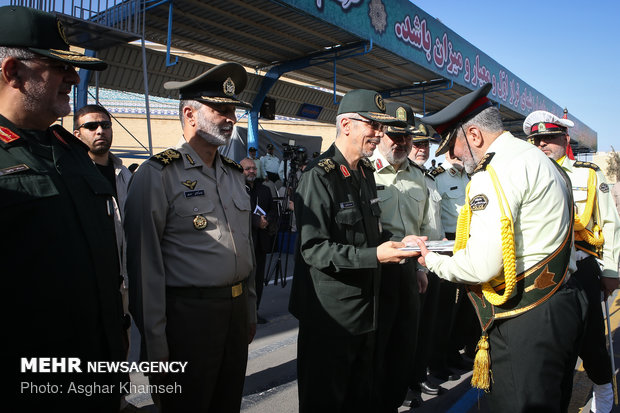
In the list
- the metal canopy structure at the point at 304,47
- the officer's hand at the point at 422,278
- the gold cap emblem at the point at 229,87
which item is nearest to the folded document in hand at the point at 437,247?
the officer's hand at the point at 422,278

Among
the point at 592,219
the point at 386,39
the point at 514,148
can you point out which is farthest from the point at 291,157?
the point at 514,148

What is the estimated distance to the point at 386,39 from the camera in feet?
33.0

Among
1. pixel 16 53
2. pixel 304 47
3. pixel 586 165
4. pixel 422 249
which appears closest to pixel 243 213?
pixel 422 249

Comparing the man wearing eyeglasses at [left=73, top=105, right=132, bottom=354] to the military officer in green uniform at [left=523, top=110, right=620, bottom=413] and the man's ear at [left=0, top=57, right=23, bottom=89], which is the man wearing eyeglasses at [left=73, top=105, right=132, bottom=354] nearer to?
the man's ear at [left=0, top=57, right=23, bottom=89]

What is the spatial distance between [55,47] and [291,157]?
250 inches

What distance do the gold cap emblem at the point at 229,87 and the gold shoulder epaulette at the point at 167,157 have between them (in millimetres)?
423

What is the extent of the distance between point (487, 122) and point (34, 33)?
6.49ft

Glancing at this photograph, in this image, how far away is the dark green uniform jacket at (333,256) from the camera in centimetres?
232

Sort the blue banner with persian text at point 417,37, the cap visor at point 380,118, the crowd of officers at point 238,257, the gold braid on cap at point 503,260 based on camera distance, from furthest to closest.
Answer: the blue banner with persian text at point 417,37, the cap visor at point 380,118, the gold braid on cap at point 503,260, the crowd of officers at point 238,257

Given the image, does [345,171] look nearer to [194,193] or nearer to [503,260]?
[194,193]

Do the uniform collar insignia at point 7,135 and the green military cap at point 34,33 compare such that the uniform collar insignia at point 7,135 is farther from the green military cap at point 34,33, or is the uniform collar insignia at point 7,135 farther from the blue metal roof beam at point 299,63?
the blue metal roof beam at point 299,63

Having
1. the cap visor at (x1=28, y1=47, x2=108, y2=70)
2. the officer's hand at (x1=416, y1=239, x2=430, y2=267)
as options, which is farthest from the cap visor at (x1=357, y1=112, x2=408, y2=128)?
the cap visor at (x1=28, y1=47, x2=108, y2=70)

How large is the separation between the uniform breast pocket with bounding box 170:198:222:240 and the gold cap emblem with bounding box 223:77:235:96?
1.98 ft

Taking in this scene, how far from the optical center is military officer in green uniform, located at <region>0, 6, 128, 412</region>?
1328 mm
